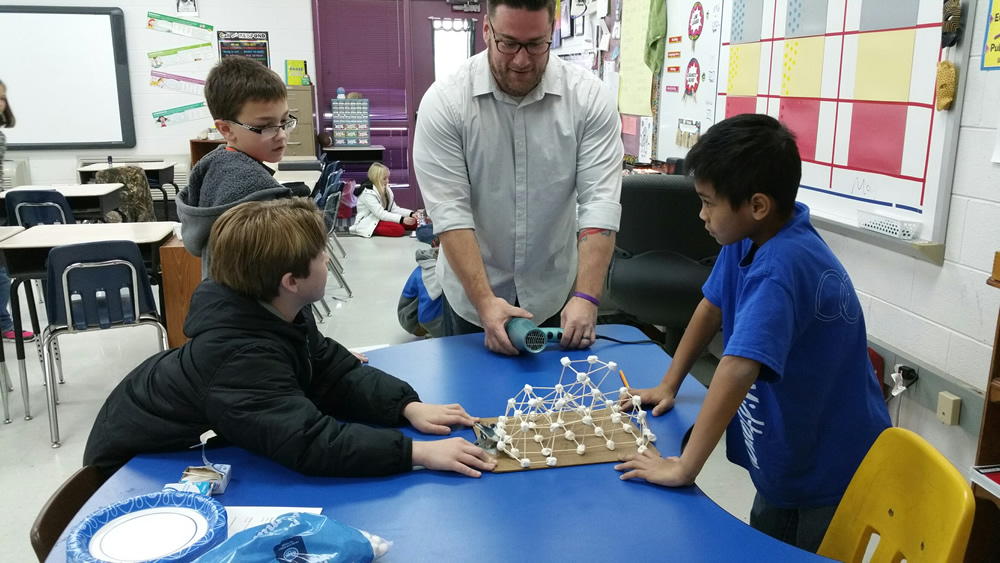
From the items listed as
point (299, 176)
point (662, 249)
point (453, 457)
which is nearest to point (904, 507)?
point (453, 457)

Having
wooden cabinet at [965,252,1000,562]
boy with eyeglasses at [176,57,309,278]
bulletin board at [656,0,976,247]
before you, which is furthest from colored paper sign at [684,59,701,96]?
boy with eyeglasses at [176,57,309,278]

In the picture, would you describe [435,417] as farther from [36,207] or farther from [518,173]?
[36,207]

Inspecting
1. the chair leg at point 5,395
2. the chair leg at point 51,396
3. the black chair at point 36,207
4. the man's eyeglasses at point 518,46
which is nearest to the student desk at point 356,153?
the black chair at point 36,207

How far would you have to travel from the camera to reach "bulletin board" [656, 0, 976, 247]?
219 centimetres

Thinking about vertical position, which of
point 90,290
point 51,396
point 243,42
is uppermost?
point 243,42

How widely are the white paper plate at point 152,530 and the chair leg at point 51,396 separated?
2438 millimetres

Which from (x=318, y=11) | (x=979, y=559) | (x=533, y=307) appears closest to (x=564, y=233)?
(x=533, y=307)

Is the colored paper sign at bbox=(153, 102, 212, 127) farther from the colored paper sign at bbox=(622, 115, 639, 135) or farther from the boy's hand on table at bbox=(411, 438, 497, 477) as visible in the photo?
the boy's hand on table at bbox=(411, 438, 497, 477)

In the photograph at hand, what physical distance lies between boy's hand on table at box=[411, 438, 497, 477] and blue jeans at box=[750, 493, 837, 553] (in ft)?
2.08

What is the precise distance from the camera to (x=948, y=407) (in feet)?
6.98

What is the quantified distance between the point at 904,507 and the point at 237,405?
3.46ft

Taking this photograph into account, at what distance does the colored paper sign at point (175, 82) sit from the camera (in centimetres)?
793

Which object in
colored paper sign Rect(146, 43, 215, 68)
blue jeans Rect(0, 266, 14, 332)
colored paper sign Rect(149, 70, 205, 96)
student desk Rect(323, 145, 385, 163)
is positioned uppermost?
colored paper sign Rect(146, 43, 215, 68)

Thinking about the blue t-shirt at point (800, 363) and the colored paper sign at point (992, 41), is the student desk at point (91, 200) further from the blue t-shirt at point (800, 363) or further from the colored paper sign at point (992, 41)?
the colored paper sign at point (992, 41)
